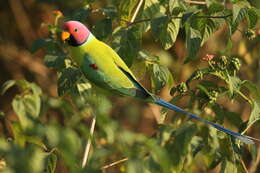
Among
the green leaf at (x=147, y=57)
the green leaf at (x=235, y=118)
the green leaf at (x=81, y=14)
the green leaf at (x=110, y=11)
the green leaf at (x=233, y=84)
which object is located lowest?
the green leaf at (x=235, y=118)

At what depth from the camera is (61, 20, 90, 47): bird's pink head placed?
86.2 inches

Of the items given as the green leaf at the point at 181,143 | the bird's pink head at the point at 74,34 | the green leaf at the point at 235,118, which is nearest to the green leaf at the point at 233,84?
the green leaf at the point at 235,118

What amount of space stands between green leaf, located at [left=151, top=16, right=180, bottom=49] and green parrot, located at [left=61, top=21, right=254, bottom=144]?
19 cm

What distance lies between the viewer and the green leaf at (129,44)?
2043 millimetres

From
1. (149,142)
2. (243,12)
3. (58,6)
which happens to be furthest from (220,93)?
(58,6)

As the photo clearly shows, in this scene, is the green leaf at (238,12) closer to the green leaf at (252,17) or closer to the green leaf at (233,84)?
the green leaf at (252,17)

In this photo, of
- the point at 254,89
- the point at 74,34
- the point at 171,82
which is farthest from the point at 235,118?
the point at 74,34

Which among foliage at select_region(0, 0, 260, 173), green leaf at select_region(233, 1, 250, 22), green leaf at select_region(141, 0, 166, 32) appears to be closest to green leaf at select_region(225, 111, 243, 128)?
foliage at select_region(0, 0, 260, 173)

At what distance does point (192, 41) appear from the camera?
199 centimetres

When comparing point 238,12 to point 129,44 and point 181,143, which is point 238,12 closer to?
point 129,44

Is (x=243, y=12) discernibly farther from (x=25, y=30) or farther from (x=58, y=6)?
(x=25, y=30)

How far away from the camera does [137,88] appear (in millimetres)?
2082

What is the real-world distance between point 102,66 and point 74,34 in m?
0.19

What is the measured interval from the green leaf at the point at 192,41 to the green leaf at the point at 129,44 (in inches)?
7.7
